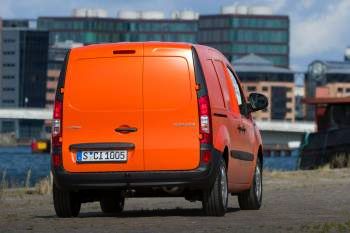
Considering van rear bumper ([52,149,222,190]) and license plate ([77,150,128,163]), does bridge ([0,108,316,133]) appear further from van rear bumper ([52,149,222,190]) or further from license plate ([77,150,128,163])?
license plate ([77,150,128,163])

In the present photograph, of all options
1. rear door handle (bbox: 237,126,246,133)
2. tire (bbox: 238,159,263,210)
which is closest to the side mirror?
rear door handle (bbox: 237,126,246,133)

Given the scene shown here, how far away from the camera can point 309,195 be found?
64.7 feet

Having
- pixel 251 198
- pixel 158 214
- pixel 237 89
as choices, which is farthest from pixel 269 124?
pixel 158 214

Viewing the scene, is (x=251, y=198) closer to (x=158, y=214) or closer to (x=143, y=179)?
(x=158, y=214)

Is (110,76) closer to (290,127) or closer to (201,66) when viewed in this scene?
(201,66)

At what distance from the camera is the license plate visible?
13344 millimetres

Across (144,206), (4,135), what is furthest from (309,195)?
(4,135)

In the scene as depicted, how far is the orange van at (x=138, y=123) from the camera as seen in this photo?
524 inches

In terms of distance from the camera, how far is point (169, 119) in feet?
43.8

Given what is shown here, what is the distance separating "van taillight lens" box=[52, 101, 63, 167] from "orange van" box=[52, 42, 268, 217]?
1 centimetres

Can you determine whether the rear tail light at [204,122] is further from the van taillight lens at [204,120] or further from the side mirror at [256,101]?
the side mirror at [256,101]

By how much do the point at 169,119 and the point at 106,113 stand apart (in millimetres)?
678

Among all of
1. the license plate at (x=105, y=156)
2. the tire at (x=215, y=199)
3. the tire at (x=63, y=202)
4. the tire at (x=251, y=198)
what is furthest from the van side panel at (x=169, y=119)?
the tire at (x=251, y=198)

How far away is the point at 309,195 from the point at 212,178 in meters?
6.51
